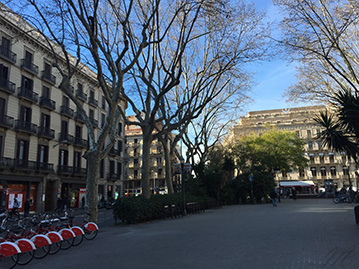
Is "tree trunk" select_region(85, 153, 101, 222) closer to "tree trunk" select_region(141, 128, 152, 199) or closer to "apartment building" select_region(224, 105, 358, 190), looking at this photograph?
"tree trunk" select_region(141, 128, 152, 199)

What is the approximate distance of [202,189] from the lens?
24578 millimetres

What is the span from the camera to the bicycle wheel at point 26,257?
6.59m

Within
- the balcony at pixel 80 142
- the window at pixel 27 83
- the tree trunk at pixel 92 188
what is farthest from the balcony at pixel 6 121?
the tree trunk at pixel 92 188

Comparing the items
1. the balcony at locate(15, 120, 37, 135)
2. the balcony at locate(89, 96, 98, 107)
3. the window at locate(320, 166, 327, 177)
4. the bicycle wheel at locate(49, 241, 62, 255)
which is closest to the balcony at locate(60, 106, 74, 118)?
the balcony at locate(89, 96, 98, 107)

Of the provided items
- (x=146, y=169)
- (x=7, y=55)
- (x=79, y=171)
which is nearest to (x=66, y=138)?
(x=79, y=171)

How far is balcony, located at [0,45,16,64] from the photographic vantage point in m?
23.7

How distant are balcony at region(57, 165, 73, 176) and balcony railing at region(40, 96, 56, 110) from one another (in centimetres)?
643

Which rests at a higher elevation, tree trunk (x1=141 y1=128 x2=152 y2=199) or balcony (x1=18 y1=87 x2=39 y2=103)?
balcony (x1=18 y1=87 x2=39 y2=103)

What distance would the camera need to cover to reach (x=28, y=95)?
26.3 meters

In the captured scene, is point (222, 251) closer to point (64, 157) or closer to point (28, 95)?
point (28, 95)

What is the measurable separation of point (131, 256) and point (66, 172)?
1043 inches

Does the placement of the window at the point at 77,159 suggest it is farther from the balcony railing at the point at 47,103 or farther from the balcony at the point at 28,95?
the balcony at the point at 28,95

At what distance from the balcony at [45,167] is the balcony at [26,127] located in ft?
10.4

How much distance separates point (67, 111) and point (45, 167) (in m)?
7.20
